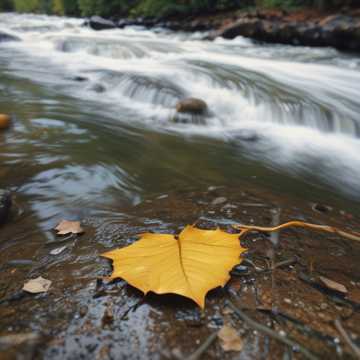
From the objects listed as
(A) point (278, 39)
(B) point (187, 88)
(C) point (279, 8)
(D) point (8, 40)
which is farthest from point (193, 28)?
(B) point (187, 88)

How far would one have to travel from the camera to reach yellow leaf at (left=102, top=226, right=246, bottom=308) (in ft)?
3.19

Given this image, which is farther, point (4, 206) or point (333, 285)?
point (4, 206)

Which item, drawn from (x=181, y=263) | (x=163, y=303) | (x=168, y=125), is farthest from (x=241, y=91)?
(x=163, y=303)

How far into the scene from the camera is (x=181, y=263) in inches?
40.9

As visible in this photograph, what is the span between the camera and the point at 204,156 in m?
3.21

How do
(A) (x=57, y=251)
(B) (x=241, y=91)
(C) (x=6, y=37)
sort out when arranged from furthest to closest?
(C) (x=6, y=37), (B) (x=241, y=91), (A) (x=57, y=251)

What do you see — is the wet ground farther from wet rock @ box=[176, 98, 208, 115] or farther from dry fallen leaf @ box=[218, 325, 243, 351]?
wet rock @ box=[176, 98, 208, 115]

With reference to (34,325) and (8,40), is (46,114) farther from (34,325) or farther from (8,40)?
(8,40)

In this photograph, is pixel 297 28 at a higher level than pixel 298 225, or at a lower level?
higher

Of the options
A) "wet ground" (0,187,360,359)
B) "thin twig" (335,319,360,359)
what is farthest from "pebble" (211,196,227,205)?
"thin twig" (335,319,360,359)

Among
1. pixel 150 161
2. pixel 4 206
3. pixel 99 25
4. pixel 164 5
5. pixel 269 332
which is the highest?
pixel 164 5

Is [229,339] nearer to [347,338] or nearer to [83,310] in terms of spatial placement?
[347,338]

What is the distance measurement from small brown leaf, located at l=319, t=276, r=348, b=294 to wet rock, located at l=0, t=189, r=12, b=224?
5.11ft

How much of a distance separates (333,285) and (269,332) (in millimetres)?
372
